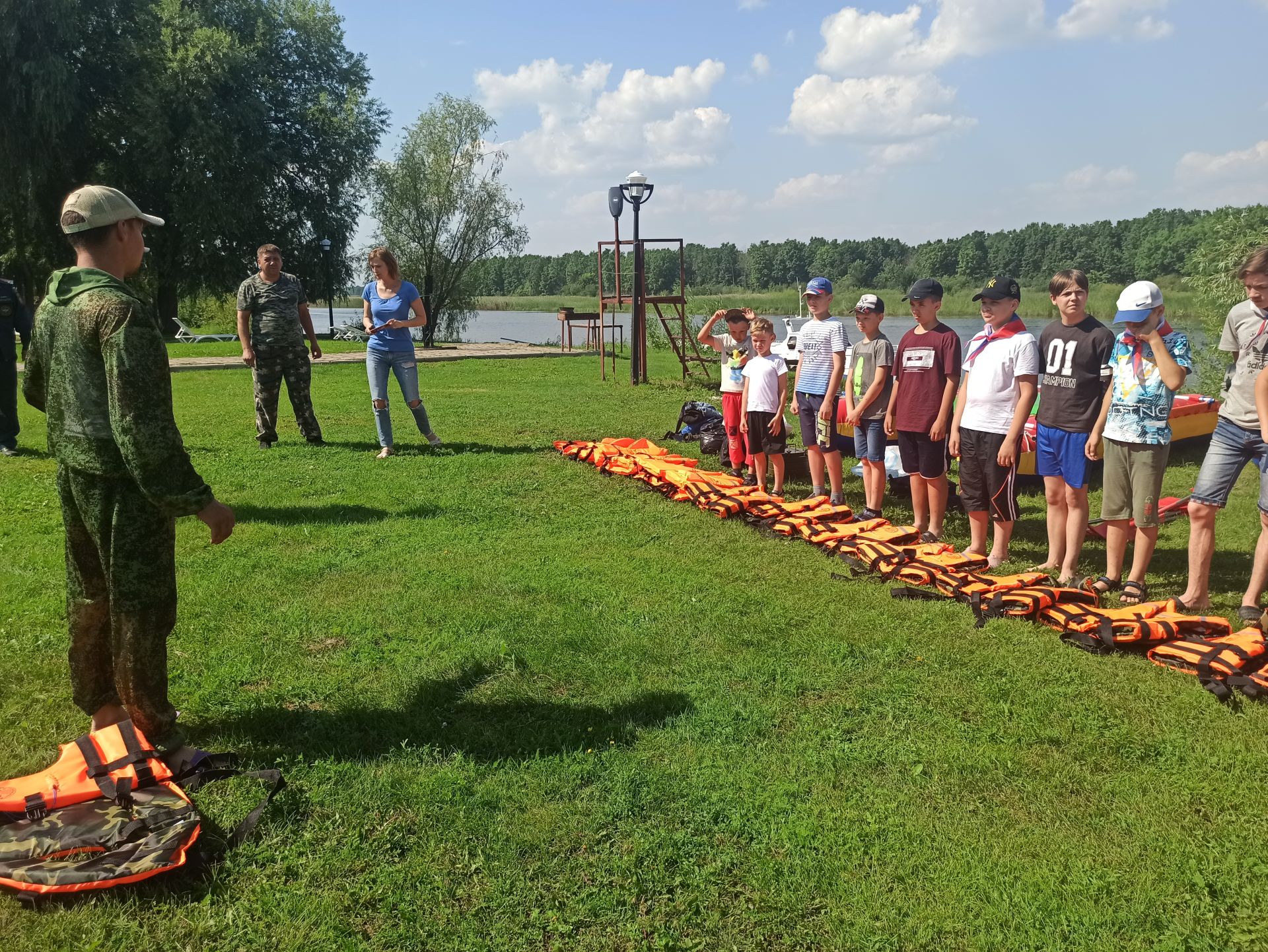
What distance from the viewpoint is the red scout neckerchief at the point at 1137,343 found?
17.3 ft

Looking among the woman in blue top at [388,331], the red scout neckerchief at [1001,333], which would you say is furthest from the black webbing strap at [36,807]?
the woman in blue top at [388,331]

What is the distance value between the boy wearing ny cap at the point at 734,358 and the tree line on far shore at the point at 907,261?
105 ft

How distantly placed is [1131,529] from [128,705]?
20.5 feet

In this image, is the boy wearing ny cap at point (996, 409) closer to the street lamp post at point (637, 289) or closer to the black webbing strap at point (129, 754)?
the black webbing strap at point (129, 754)

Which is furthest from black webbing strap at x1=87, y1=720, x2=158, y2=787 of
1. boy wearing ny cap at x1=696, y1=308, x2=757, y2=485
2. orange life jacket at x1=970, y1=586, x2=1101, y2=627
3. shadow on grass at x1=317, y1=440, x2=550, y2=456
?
shadow on grass at x1=317, y1=440, x2=550, y2=456

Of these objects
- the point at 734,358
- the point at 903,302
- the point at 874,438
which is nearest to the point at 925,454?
the point at 874,438

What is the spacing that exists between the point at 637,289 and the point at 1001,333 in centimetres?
1383

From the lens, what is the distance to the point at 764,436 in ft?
26.2

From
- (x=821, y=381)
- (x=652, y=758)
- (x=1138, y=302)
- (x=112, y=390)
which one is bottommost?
(x=652, y=758)

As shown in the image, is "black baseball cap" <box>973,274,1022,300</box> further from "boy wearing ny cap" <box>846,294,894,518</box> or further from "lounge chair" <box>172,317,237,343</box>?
"lounge chair" <box>172,317,237,343</box>

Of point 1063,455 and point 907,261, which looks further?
point 907,261

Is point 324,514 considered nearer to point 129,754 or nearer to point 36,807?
point 129,754

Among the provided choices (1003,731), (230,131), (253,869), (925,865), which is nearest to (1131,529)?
(1003,731)

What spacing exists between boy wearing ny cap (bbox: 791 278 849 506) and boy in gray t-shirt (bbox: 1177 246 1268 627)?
8.85 feet
